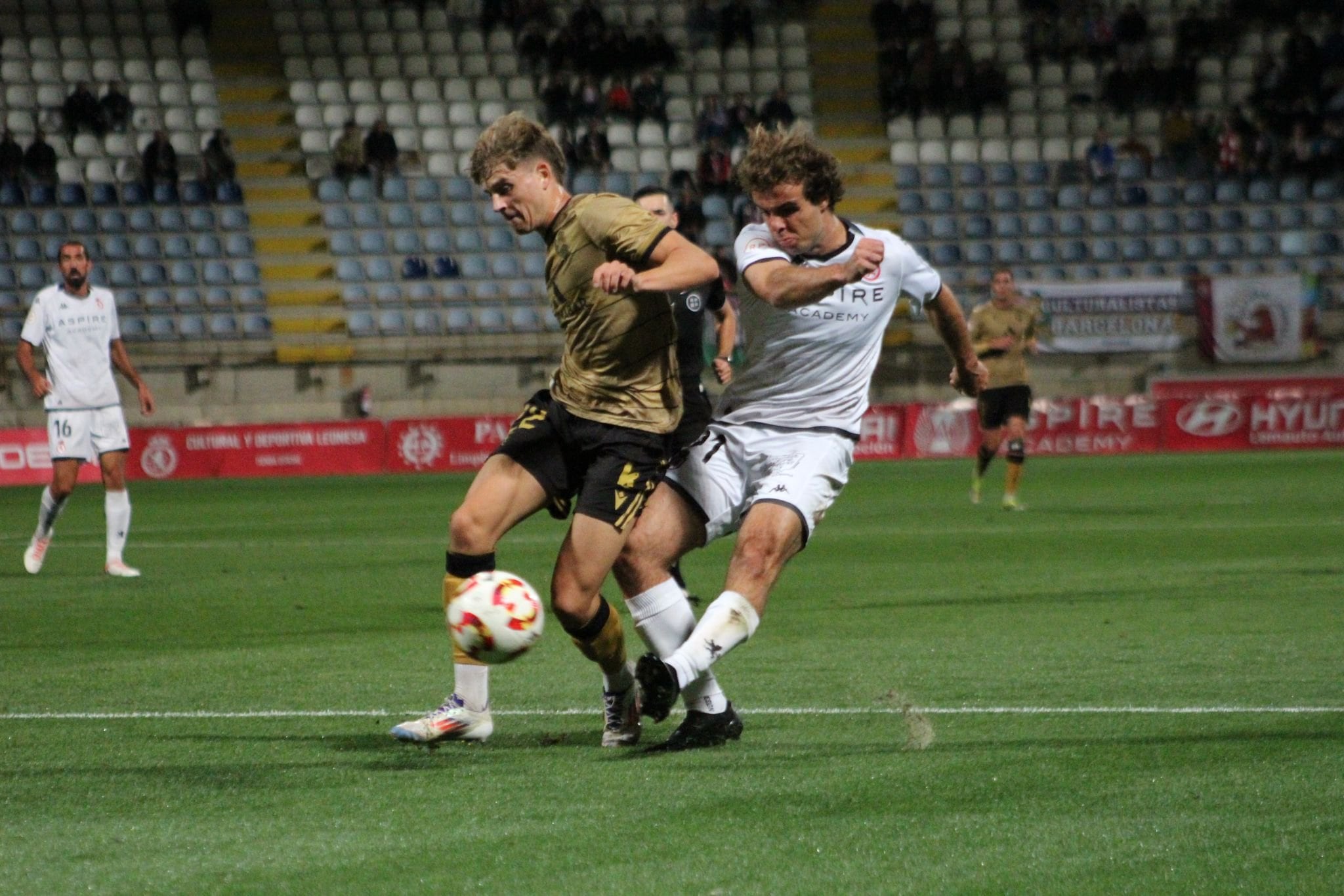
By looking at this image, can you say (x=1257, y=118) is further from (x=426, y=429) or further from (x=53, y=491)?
(x=53, y=491)

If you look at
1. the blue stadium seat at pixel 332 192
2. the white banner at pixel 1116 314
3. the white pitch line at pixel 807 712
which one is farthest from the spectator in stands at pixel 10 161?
the white pitch line at pixel 807 712

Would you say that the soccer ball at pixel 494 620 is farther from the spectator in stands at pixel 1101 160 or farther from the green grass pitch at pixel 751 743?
the spectator in stands at pixel 1101 160

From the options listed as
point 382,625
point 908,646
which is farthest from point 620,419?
point 382,625

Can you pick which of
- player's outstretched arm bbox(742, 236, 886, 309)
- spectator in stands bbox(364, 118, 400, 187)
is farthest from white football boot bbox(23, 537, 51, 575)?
spectator in stands bbox(364, 118, 400, 187)

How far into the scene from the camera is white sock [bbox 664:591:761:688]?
5336 millimetres

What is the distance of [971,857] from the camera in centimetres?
406

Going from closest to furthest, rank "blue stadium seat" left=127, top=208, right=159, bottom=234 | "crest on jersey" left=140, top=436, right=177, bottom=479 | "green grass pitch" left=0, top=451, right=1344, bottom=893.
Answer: "green grass pitch" left=0, top=451, right=1344, bottom=893 → "crest on jersey" left=140, top=436, right=177, bottom=479 → "blue stadium seat" left=127, top=208, right=159, bottom=234

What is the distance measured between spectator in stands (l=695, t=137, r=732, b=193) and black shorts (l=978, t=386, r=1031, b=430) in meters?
12.3

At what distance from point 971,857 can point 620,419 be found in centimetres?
212

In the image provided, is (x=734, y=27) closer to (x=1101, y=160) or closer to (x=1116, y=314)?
(x=1101, y=160)

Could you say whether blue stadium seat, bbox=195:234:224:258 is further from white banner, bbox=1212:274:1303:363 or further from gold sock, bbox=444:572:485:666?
gold sock, bbox=444:572:485:666

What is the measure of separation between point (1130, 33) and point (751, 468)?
89.4ft

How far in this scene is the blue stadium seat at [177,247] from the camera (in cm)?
2938

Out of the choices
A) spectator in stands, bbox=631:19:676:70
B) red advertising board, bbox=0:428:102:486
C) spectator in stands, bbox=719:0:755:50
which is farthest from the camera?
spectator in stands, bbox=719:0:755:50
